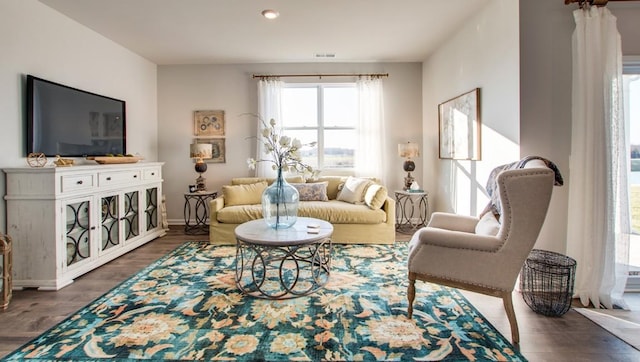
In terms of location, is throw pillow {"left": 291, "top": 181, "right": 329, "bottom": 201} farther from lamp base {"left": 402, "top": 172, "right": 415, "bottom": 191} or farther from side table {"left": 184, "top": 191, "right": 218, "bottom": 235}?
side table {"left": 184, "top": 191, "right": 218, "bottom": 235}

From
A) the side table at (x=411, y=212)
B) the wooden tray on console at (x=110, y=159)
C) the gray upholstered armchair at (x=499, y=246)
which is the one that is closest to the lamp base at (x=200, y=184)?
the wooden tray on console at (x=110, y=159)

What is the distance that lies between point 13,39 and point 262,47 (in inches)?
99.4

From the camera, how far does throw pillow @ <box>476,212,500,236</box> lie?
2.11 m

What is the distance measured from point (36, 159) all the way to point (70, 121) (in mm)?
609

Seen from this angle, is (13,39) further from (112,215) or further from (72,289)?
(72,289)

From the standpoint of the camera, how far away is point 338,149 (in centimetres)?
522

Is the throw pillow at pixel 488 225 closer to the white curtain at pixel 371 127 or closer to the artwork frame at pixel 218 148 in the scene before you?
the white curtain at pixel 371 127

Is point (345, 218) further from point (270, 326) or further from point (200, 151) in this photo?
point (200, 151)

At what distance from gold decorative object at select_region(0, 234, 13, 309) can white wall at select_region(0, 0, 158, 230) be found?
405mm

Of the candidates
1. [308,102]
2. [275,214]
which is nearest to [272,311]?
[275,214]

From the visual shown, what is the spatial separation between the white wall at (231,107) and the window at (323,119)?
25 cm

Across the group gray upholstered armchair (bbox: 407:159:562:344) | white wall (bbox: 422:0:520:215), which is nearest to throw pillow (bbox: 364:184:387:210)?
white wall (bbox: 422:0:520:215)

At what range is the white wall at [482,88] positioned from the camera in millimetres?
2729

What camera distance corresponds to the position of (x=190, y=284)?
2834mm
